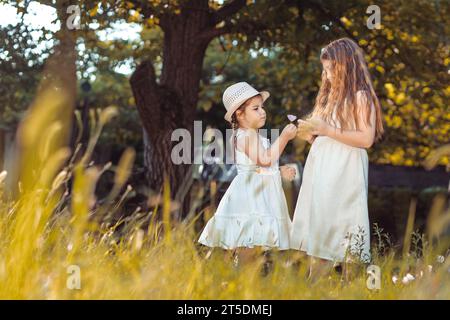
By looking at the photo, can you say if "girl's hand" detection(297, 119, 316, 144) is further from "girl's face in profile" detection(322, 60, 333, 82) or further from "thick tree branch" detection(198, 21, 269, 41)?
"thick tree branch" detection(198, 21, 269, 41)

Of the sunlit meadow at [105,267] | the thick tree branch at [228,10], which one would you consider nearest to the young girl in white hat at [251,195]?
the sunlit meadow at [105,267]

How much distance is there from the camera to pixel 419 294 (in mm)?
3264

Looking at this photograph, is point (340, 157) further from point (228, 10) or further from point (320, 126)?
point (228, 10)

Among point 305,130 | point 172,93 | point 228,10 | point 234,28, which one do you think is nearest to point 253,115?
point 305,130

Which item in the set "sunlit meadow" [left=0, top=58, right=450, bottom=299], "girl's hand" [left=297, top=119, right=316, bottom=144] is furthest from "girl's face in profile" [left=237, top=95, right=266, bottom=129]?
"sunlit meadow" [left=0, top=58, right=450, bottom=299]

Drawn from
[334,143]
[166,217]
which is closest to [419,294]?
[166,217]

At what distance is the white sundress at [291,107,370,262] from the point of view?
5.08 meters

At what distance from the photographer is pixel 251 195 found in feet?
17.2

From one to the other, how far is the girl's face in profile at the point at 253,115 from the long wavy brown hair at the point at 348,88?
1.29 ft

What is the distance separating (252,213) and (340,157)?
653 mm

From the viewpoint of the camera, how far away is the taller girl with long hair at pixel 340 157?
504cm

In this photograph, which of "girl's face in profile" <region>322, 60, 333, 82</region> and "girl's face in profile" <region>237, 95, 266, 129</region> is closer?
"girl's face in profile" <region>322, 60, 333, 82</region>

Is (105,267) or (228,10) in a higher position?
(228,10)

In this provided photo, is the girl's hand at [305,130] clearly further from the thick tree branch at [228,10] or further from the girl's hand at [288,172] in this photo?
the thick tree branch at [228,10]
